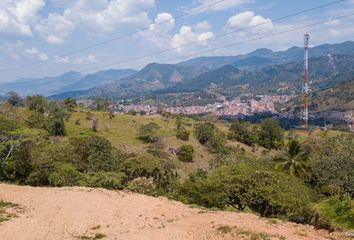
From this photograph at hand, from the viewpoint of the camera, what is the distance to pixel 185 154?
78750 mm

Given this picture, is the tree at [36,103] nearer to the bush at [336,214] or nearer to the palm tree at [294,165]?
the palm tree at [294,165]

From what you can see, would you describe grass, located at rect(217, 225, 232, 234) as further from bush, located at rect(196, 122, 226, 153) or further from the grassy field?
bush, located at rect(196, 122, 226, 153)

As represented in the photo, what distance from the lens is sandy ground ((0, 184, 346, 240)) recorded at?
55.2 ft

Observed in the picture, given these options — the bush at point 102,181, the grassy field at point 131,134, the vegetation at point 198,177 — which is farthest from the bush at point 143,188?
the grassy field at point 131,134

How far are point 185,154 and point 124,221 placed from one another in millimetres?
58764

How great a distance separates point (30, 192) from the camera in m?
26.0

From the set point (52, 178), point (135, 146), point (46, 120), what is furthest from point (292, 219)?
point (46, 120)

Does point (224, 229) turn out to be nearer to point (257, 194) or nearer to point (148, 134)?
point (257, 194)

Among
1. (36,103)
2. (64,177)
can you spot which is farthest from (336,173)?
(36,103)

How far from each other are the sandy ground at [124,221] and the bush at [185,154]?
53241mm

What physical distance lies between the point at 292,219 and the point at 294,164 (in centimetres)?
1879

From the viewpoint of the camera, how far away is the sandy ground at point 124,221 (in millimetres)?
16812

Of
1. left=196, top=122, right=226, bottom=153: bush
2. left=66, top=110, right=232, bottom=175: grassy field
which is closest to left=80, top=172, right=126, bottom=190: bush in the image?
left=66, top=110, right=232, bottom=175: grassy field

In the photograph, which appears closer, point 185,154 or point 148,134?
point 185,154
